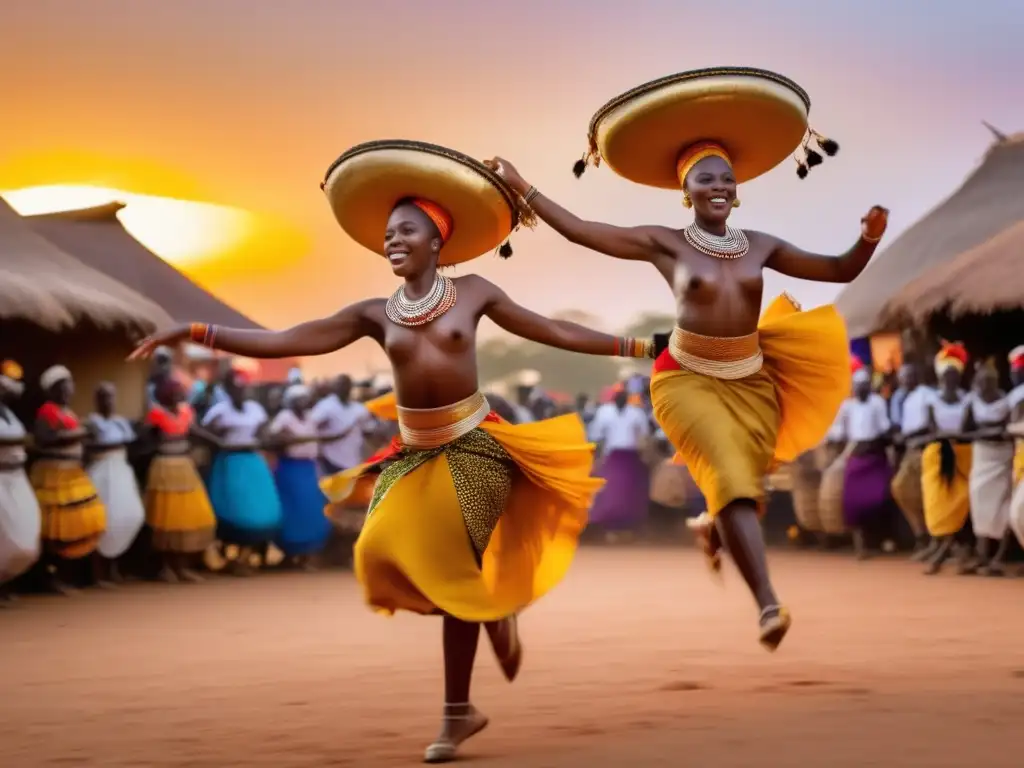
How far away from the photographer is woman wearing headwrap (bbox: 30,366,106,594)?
1065 centimetres

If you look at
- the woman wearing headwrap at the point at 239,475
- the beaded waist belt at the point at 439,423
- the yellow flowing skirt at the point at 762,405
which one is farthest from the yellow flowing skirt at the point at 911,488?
the beaded waist belt at the point at 439,423

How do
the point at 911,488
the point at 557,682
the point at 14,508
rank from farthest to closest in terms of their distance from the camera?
the point at 911,488 < the point at 14,508 < the point at 557,682

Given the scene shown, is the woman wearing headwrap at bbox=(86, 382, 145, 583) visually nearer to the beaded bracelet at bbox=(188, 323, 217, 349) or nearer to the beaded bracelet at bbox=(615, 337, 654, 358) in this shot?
the beaded bracelet at bbox=(188, 323, 217, 349)

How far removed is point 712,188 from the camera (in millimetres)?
5504

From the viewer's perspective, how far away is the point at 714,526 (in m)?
5.84

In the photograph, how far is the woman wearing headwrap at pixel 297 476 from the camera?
512 inches

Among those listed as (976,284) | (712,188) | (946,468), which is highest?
(976,284)

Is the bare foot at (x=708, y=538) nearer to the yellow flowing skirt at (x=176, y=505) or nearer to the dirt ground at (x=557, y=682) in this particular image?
the dirt ground at (x=557, y=682)

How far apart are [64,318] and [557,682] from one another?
8391mm

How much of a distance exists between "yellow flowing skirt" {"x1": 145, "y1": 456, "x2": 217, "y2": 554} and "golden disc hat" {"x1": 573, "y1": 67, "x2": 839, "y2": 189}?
720 centimetres

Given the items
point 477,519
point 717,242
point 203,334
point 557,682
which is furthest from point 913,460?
point 203,334

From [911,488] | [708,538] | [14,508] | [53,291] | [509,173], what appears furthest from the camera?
[53,291]

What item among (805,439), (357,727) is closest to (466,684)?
(357,727)

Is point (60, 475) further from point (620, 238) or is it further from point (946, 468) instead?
point (946, 468)
